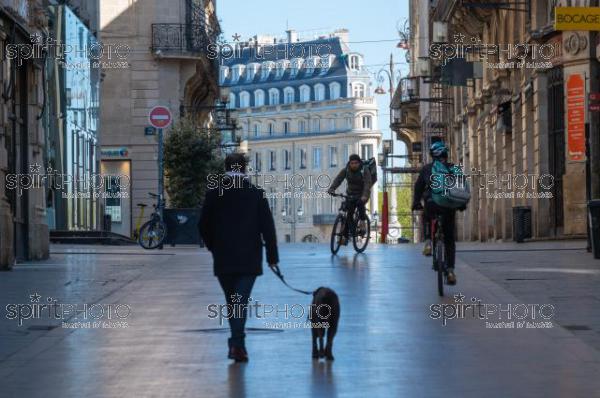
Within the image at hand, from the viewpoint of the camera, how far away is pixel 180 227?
118 feet

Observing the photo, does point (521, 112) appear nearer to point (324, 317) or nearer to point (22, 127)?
point (22, 127)

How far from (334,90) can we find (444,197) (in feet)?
478

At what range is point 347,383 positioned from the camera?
9.38 metres

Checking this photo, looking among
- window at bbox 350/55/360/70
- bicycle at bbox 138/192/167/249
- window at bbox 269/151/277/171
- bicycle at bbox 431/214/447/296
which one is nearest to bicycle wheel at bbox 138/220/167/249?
bicycle at bbox 138/192/167/249

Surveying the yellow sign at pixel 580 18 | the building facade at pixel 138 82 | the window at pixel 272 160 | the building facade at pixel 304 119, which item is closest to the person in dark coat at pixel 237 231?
the yellow sign at pixel 580 18

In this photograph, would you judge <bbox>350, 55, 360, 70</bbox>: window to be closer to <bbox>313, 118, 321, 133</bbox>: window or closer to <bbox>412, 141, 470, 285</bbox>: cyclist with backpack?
<bbox>313, 118, 321, 133</bbox>: window

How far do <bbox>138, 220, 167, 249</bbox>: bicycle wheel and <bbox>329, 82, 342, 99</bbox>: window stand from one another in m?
128

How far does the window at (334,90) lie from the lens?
525 ft

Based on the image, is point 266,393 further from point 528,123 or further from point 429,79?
point 429,79

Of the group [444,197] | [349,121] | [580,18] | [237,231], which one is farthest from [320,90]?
[237,231]

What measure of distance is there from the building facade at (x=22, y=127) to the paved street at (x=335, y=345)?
4461 mm

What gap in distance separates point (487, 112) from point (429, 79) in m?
17.9

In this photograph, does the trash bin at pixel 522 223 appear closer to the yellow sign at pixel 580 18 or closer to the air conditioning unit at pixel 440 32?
the air conditioning unit at pixel 440 32

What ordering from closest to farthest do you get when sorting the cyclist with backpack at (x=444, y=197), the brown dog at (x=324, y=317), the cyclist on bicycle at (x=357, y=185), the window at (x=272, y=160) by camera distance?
the brown dog at (x=324, y=317), the cyclist with backpack at (x=444, y=197), the cyclist on bicycle at (x=357, y=185), the window at (x=272, y=160)
